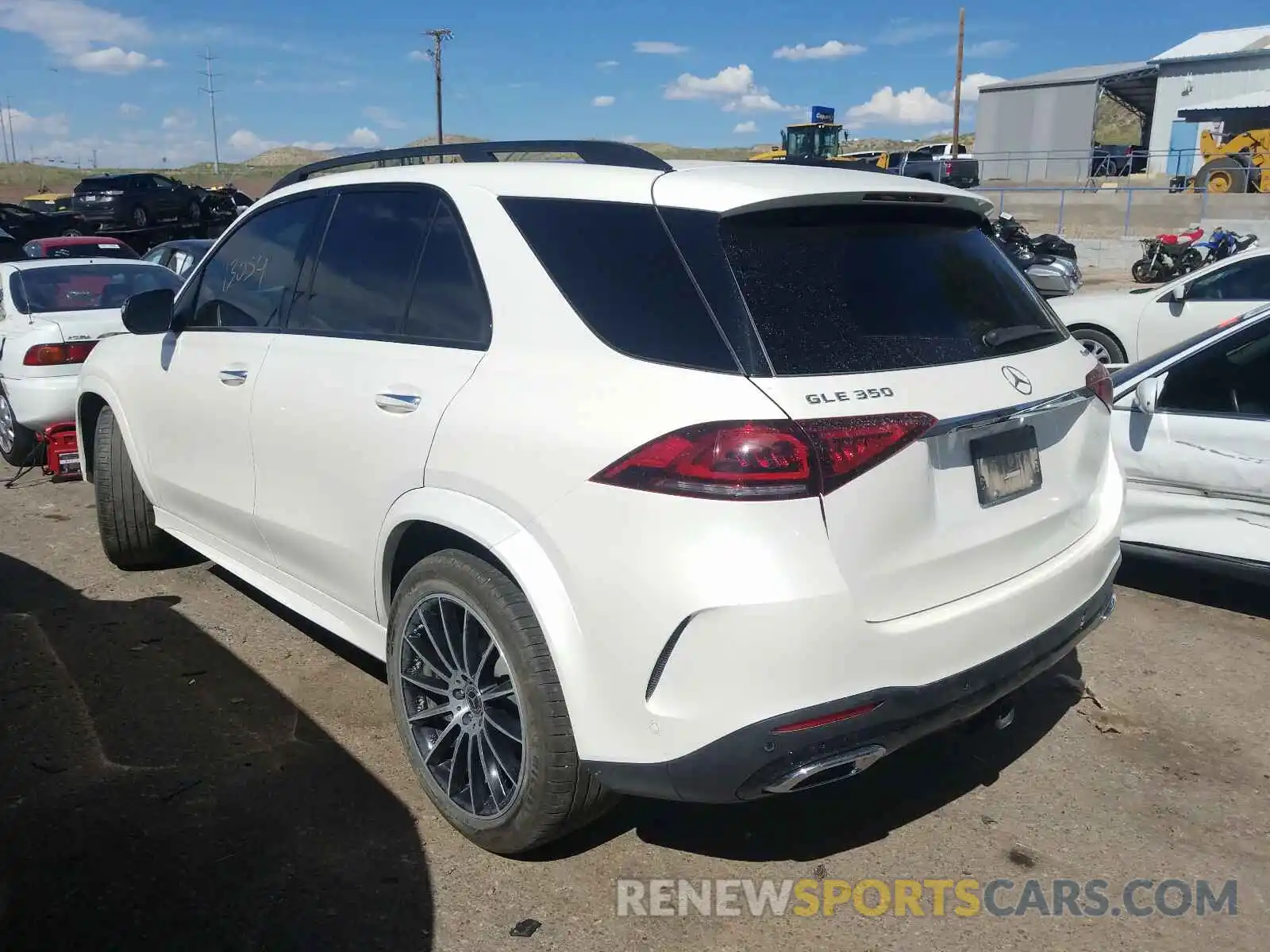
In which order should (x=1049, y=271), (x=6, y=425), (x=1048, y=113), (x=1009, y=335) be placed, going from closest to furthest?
(x=1009, y=335) → (x=6, y=425) → (x=1049, y=271) → (x=1048, y=113)

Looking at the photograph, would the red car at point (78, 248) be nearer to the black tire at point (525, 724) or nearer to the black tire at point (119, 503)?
the black tire at point (119, 503)

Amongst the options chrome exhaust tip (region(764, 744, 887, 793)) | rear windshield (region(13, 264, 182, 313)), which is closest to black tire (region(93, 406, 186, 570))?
rear windshield (region(13, 264, 182, 313))

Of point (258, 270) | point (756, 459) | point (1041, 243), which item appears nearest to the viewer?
point (756, 459)

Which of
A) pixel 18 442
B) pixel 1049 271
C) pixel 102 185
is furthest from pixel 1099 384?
pixel 102 185

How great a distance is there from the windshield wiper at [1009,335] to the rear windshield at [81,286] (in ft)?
21.8

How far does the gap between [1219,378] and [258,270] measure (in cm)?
430

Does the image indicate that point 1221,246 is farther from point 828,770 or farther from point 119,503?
point 828,770

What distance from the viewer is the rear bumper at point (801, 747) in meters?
2.42

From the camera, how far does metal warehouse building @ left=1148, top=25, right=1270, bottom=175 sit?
4294 cm

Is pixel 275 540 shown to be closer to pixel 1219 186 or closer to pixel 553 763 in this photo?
pixel 553 763

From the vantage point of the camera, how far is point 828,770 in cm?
248

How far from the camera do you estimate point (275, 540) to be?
3836 millimetres

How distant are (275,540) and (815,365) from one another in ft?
7.37

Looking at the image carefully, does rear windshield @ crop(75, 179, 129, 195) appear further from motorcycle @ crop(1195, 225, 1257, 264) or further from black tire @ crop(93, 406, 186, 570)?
black tire @ crop(93, 406, 186, 570)
